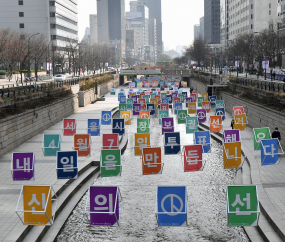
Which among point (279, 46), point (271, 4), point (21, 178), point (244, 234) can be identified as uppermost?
point (271, 4)

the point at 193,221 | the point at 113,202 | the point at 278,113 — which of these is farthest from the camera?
the point at 278,113

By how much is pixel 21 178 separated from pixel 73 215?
2.93 metres

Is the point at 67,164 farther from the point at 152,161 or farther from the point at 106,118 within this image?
the point at 106,118

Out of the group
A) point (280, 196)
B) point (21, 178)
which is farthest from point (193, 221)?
point (21, 178)

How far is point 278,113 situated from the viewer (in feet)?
81.9

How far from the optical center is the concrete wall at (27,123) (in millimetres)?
23606

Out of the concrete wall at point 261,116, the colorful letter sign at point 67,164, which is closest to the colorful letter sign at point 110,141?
the colorful letter sign at point 67,164

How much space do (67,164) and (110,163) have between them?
5.35 ft

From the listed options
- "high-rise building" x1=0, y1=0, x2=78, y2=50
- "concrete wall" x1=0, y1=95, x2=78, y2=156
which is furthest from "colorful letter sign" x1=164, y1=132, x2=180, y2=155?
"high-rise building" x1=0, y1=0, x2=78, y2=50

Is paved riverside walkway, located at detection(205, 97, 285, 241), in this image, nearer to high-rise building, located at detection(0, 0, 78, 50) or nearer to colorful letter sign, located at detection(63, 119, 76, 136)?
colorful letter sign, located at detection(63, 119, 76, 136)

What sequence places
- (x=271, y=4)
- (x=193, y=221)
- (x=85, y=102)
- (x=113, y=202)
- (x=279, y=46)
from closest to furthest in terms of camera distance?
(x=113, y=202) → (x=193, y=221) → (x=85, y=102) → (x=279, y=46) → (x=271, y=4)

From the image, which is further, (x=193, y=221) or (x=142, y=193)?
(x=142, y=193)

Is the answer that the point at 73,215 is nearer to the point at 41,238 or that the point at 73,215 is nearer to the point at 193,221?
the point at 41,238

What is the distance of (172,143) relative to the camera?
1955 centimetres
